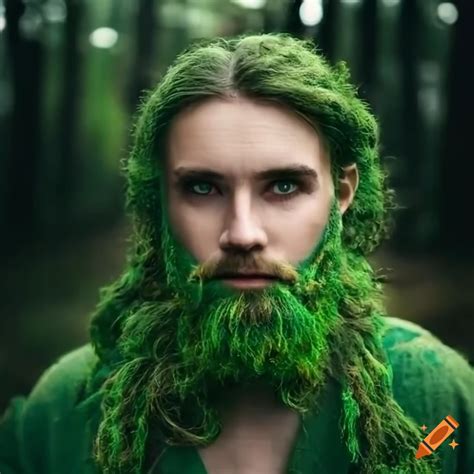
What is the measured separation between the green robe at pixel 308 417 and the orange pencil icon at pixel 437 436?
0.03 feet

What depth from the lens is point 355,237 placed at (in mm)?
1595

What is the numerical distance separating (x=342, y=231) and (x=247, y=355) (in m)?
0.32

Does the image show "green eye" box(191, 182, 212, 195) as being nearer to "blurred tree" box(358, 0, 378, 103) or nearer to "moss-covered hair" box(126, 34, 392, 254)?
"moss-covered hair" box(126, 34, 392, 254)

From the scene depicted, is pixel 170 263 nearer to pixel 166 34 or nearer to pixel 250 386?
pixel 250 386

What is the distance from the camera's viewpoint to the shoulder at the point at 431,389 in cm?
158

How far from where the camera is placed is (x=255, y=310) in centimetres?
138

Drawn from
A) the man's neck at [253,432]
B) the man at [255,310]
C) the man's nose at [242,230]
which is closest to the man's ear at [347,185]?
the man at [255,310]

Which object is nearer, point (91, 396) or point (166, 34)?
point (91, 396)

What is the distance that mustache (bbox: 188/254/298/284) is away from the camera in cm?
136

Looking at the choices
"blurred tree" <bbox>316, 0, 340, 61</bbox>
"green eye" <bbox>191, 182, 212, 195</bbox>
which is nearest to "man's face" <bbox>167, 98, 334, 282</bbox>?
"green eye" <bbox>191, 182, 212, 195</bbox>

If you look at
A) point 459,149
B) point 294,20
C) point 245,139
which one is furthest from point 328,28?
point 245,139

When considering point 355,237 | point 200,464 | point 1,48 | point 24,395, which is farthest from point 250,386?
point 1,48

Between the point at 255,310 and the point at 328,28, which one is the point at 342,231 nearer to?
the point at 255,310

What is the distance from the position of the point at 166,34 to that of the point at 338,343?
2.95 feet
